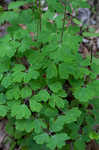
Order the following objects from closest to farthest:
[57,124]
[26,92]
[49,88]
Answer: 1. [57,124]
2. [26,92]
3. [49,88]

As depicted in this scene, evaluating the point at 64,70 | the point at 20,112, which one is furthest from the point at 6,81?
the point at 64,70

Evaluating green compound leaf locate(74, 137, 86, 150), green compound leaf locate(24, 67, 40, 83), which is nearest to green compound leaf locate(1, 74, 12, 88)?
green compound leaf locate(24, 67, 40, 83)

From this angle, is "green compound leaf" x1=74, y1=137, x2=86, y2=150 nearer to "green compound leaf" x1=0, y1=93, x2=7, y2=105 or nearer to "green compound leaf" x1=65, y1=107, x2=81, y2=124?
"green compound leaf" x1=65, y1=107, x2=81, y2=124

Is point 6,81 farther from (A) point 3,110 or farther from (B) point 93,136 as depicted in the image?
(B) point 93,136

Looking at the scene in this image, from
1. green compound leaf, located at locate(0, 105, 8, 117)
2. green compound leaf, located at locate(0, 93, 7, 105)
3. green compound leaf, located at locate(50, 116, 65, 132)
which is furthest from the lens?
green compound leaf, located at locate(0, 93, 7, 105)

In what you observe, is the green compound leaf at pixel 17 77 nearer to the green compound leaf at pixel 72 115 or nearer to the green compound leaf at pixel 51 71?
the green compound leaf at pixel 51 71

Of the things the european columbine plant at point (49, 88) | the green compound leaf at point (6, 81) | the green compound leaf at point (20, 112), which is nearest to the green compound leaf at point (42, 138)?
the european columbine plant at point (49, 88)
